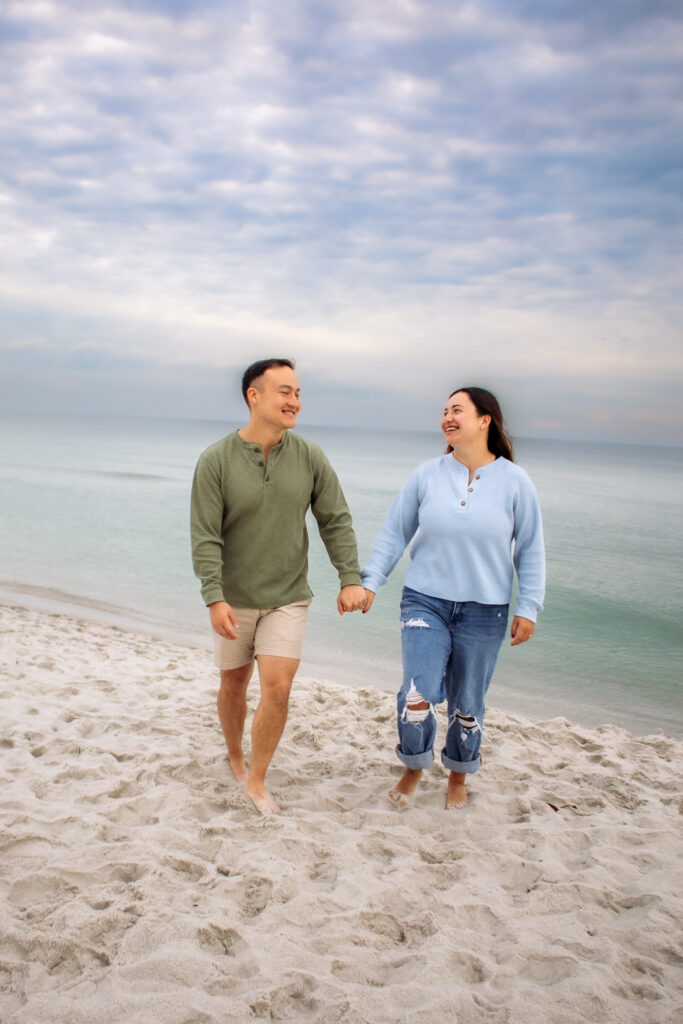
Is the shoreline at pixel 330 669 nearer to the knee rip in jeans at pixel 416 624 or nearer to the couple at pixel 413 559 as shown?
the couple at pixel 413 559

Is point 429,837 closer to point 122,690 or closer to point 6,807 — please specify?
point 6,807

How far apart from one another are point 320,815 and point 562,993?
1613 mm

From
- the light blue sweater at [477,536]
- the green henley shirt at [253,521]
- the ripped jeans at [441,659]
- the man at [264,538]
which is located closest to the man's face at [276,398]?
the man at [264,538]

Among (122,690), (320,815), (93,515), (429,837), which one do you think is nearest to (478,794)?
(429,837)

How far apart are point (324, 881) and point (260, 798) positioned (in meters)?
0.76

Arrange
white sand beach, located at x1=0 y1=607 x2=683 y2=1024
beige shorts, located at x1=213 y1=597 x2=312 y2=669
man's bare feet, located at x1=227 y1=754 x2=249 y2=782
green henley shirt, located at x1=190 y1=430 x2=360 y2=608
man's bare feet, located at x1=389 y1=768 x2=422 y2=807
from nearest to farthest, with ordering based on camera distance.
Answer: white sand beach, located at x1=0 y1=607 x2=683 y2=1024
green henley shirt, located at x1=190 y1=430 x2=360 y2=608
beige shorts, located at x1=213 y1=597 x2=312 y2=669
man's bare feet, located at x1=389 y1=768 x2=422 y2=807
man's bare feet, located at x1=227 y1=754 x2=249 y2=782

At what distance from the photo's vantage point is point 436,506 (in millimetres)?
3760

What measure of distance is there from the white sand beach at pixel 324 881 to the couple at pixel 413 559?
0.44m

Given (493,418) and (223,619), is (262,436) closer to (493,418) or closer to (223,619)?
(223,619)

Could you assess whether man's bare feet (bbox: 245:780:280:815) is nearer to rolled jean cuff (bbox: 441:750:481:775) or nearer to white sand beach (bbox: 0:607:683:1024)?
white sand beach (bbox: 0:607:683:1024)

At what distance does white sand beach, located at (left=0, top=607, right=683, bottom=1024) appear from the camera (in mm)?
2488

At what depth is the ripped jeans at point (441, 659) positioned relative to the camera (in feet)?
12.1

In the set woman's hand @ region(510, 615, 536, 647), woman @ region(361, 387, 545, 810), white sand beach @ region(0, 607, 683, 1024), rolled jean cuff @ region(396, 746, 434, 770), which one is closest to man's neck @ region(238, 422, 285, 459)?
woman @ region(361, 387, 545, 810)

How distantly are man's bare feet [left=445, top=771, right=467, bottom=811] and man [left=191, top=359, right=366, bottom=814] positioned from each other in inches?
38.6
